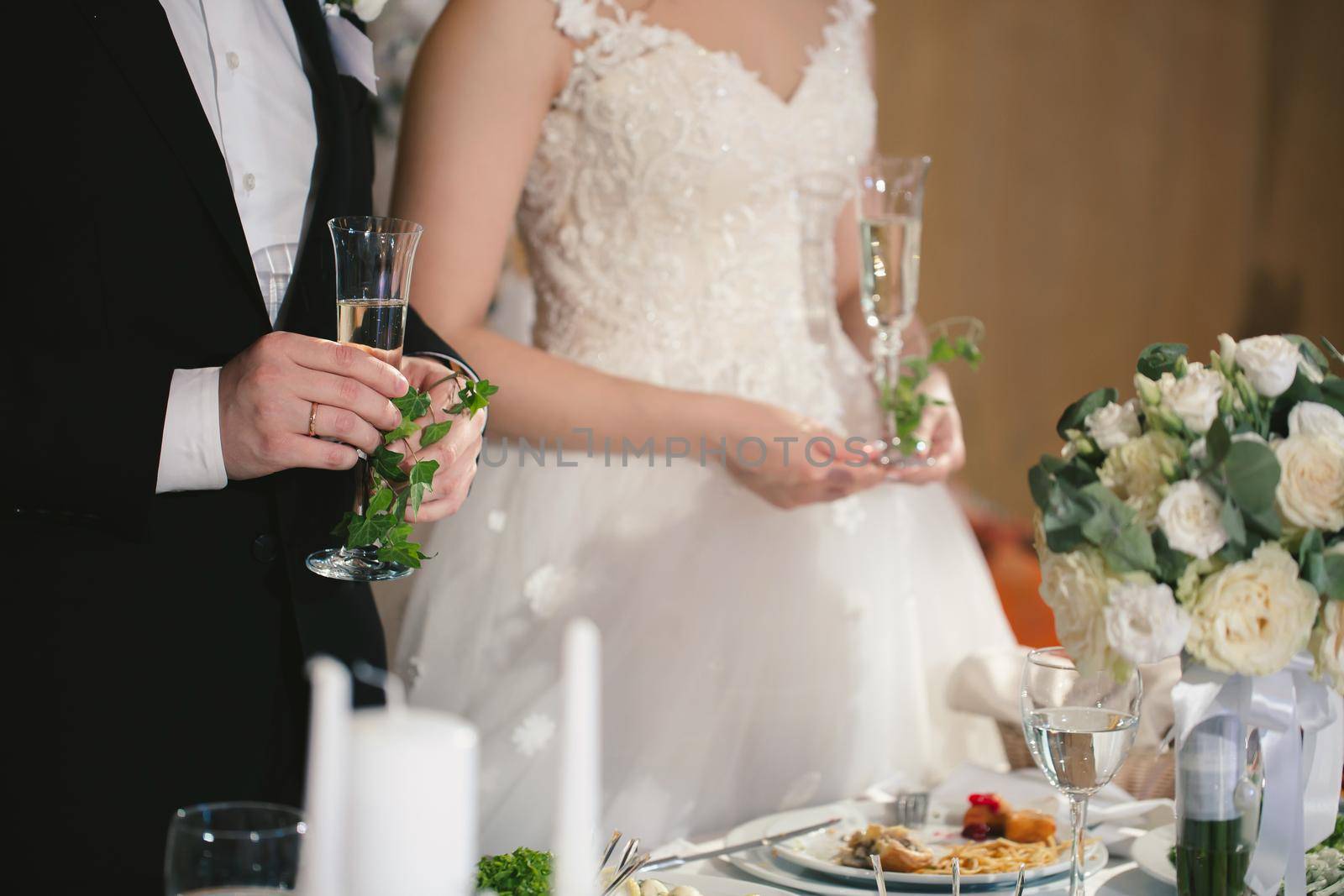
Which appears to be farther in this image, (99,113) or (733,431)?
(733,431)

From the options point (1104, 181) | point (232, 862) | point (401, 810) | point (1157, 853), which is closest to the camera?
point (401, 810)

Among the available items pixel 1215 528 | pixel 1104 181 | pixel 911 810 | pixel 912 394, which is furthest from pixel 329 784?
pixel 1104 181

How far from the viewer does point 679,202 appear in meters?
1.95

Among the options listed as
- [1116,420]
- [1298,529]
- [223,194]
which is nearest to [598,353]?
[223,194]

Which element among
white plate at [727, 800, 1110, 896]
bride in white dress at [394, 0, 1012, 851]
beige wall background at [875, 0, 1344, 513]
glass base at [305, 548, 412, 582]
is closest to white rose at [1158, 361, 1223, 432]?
white plate at [727, 800, 1110, 896]

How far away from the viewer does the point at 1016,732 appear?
1.82 metres

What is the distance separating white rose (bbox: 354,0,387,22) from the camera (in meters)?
1.54

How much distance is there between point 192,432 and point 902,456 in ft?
3.40

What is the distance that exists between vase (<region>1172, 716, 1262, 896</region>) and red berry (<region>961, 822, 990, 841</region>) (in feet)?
0.98

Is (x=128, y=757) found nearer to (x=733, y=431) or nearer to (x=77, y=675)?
(x=77, y=675)

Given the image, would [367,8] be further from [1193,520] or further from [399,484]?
[1193,520]

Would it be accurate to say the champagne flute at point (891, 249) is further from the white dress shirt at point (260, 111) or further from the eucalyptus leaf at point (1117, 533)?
the eucalyptus leaf at point (1117, 533)

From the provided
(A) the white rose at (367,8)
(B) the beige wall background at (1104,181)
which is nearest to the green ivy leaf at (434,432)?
(A) the white rose at (367,8)

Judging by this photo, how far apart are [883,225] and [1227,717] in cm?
94
